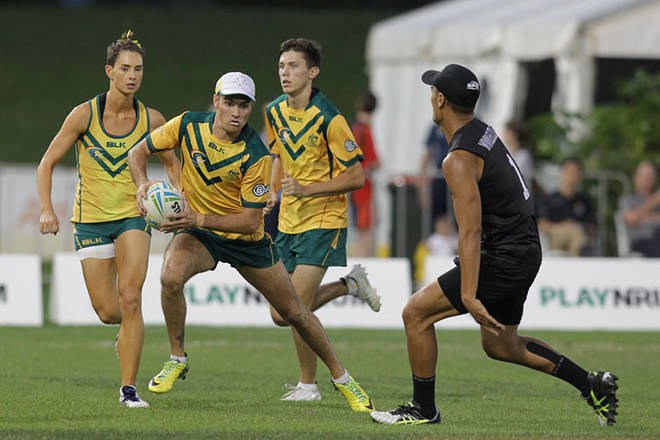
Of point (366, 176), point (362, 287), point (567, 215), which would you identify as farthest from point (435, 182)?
point (362, 287)

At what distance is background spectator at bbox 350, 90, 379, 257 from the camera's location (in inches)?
612

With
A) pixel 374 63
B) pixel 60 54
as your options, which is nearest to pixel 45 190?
pixel 374 63

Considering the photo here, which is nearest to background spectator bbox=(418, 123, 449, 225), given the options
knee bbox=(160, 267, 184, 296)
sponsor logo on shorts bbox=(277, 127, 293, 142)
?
sponsor logo on shorts bbox=(277, 127, 293, 142)

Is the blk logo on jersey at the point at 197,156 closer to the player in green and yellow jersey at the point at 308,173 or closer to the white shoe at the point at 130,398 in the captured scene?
the player in green and yellow jersey at the point at 308,173

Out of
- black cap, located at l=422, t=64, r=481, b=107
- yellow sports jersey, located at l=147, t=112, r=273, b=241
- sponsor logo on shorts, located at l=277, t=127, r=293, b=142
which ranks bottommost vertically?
yellow sports jersey, located at l=147, t=112, r=273, b=241

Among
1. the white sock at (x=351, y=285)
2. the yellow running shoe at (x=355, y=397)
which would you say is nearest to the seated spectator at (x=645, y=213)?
the white sock at (x=351, y=285)

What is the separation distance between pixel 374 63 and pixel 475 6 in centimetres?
208

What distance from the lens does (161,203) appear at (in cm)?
783

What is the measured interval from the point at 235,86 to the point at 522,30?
11318 mm

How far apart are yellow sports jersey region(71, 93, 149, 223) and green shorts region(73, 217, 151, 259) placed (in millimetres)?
39

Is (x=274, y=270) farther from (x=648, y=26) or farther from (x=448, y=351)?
(x=648, y=26)

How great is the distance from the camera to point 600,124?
58.8 feet

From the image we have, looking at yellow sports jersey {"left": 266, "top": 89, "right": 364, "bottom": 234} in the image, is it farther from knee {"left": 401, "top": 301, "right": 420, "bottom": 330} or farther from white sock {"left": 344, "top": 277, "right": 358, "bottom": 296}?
knee {"left": 401, "top": 301, "right": 420, "bottom": 330}

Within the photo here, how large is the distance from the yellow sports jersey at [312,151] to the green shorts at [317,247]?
48 mm
